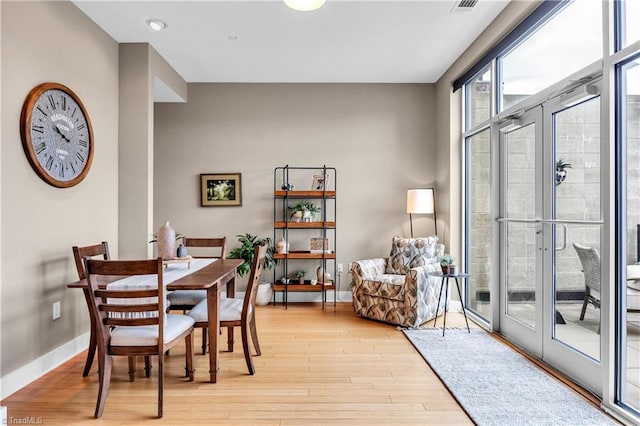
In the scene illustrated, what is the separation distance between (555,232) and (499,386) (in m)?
1.18

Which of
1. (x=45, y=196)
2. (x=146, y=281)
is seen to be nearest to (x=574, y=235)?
(x=146, y=281)

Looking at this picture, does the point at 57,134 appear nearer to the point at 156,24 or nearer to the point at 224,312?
the point at 156,24

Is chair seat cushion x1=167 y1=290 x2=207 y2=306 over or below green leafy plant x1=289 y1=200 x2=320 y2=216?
below

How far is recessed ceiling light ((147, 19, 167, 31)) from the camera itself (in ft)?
11.1

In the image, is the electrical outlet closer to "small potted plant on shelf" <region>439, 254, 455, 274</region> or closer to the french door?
"small potted plant on shelf" <region>439, 254, 455, 274</region>

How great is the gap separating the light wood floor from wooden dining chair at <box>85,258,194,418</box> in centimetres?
23

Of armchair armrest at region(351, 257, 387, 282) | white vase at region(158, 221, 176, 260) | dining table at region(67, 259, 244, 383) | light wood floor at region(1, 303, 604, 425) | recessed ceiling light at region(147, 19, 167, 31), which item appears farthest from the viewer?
armchair armrest at region(351, 257, 387, 282)

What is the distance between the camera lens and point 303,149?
5.08 metres

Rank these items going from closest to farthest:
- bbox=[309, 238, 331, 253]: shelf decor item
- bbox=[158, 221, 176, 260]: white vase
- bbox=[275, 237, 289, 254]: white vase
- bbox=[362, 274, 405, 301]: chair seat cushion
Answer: bbox=[158, 221, 176, 260]: white vase → bbox=[362, 274, 405, 301]: chair seat cushion → bbox=[275, 237, 289, 254]: white vase → bbox=[309, 238, 331, 253]: shelf decor item

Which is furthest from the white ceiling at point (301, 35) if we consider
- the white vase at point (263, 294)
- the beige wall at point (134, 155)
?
the white vase at point (263, 294)

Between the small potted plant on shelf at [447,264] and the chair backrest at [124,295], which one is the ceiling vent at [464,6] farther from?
the chair backrest at [124,295]

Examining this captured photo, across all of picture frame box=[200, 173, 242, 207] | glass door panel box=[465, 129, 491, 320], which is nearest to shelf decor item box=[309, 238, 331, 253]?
picture frame box=[200, 173, 242, 207]

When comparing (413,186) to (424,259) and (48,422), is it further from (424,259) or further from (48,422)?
(48,422)

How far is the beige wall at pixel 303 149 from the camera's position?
5051mm
